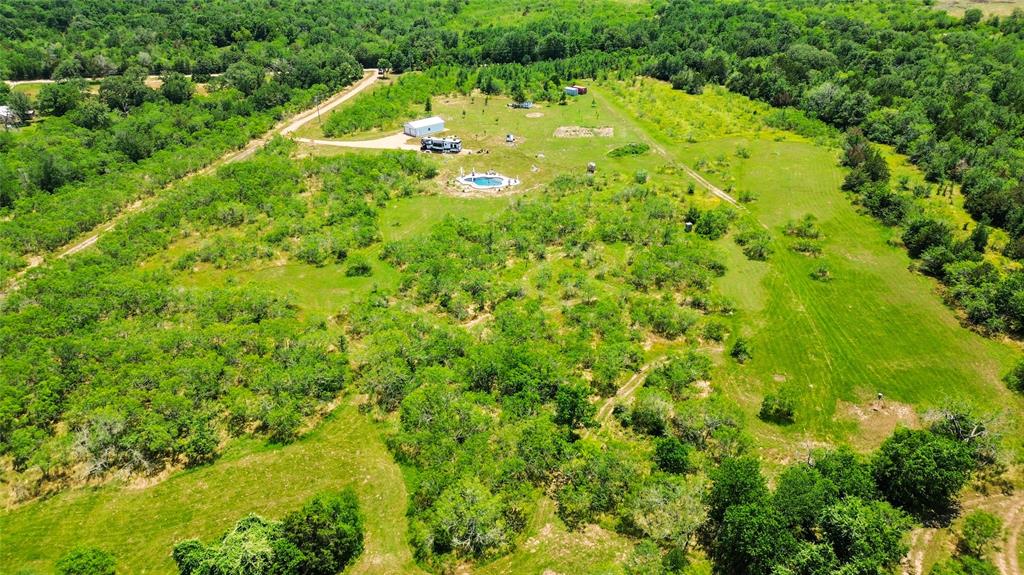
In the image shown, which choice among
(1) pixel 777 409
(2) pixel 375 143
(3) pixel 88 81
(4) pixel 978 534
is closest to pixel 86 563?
(1) pixel 777 409

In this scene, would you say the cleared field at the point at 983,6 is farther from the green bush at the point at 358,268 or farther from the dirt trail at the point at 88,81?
the dirt trail at the point at 88,81

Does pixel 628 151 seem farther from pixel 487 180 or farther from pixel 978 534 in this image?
pixel 978 534

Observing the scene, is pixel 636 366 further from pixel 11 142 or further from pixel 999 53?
pixel 999 53

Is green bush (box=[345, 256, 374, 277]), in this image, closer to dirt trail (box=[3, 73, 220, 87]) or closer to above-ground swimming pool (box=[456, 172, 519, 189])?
above-ground swimming pool (box=[456, 172, 519, 189])

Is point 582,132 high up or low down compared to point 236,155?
down

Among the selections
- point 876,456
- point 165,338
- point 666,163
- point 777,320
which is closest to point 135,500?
point 165,338

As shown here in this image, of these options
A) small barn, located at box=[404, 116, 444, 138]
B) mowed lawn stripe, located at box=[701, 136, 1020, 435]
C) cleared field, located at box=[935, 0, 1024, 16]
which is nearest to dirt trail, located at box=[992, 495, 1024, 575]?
mowed lawn stripe, located at box=[701, 136, 1020, 435]

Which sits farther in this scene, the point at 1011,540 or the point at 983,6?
the point at 983,6
